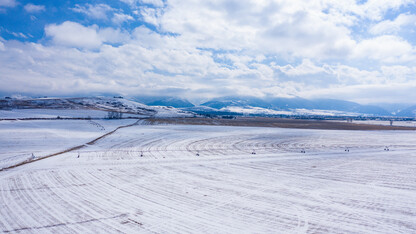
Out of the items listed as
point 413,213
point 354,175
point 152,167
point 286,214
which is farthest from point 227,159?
point 413,213

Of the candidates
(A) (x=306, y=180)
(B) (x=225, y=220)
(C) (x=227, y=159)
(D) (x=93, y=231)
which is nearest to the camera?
(D) (x=93, y=231)

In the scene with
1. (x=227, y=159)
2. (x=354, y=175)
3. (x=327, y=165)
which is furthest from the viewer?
Answer: (x=227, y=159)

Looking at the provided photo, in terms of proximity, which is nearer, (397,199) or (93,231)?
(93,231)

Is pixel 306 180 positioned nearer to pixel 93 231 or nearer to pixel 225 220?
pixel 225 220

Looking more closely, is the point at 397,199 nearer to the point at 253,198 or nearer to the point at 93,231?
the point at 253,198

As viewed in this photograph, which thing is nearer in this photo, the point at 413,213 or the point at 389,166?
the point at 413,213

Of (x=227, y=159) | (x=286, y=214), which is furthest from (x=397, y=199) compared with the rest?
(x=227, y=159)

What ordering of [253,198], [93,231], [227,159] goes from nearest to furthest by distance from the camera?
[93,231] < [253,198] < [227,159]
